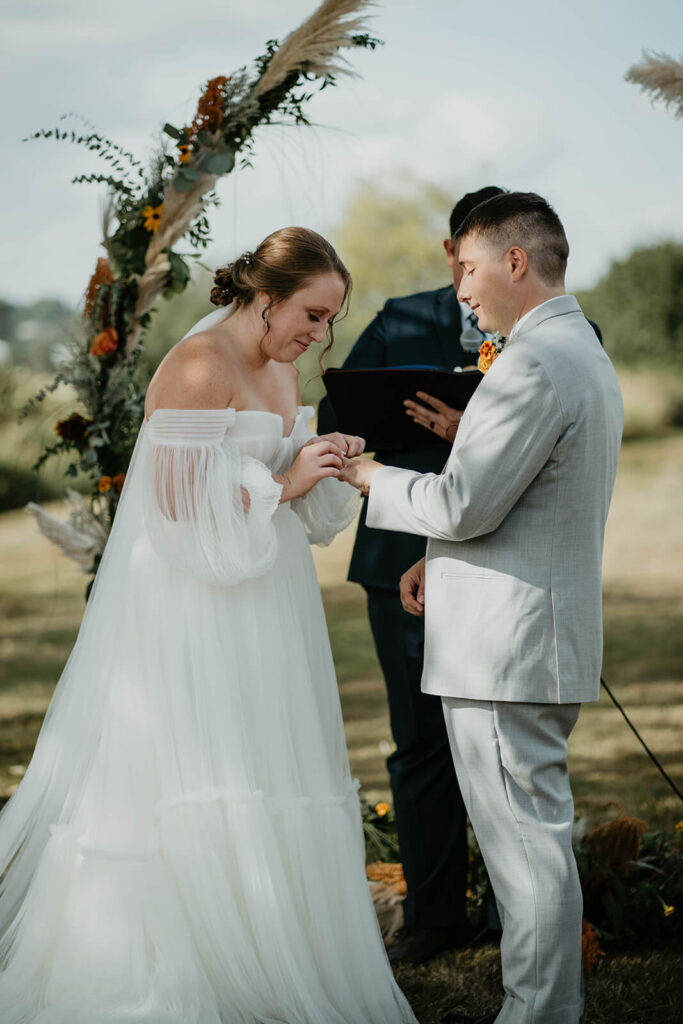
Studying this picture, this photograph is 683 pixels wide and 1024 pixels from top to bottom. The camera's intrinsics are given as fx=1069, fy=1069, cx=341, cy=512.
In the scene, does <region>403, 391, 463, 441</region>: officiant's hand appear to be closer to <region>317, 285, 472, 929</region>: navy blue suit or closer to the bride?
the bride

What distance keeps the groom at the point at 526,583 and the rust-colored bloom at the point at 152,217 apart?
1654 mm

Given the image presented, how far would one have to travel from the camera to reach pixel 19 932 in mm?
2916

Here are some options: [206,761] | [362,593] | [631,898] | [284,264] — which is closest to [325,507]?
[284,264]

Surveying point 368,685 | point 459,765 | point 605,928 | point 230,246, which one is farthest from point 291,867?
point 368,685

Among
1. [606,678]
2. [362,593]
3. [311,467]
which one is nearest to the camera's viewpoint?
[311,467]

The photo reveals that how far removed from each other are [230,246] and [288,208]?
295 millimetres

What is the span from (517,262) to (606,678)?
7.18 meters

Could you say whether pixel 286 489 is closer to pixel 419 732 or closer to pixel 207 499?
pixel 207 499

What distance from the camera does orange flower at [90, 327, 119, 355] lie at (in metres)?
3.90

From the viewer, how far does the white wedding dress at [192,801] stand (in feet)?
9.26

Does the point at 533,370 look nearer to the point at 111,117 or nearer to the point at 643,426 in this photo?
the point at 111,117

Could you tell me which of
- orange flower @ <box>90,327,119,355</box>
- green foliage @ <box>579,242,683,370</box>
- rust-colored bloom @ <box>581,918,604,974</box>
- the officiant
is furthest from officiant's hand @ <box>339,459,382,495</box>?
green foliage @ <box>579,242,683,370</box>

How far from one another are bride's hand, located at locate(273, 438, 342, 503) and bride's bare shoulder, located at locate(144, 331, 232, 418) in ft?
0.87

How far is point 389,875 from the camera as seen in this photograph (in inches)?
161
